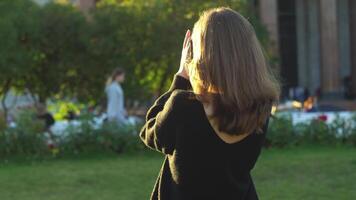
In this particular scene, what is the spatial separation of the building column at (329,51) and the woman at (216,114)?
130 ft

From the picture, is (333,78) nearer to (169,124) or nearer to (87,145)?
(87,145)

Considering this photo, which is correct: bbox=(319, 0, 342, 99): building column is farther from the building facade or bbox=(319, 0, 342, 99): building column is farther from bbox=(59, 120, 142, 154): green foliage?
bbox=(59, 120, 142, 154): green foliage

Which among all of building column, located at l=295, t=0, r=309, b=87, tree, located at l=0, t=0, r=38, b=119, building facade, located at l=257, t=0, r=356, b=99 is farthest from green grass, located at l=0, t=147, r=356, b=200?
building column, located at l=295, t=0, r=309, b=87

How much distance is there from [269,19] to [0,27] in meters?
26.7

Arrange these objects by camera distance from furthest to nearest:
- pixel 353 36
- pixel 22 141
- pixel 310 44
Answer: pixel 310 44 < pixel 353 36 < pixel 22 141

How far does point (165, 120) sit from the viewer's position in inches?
107

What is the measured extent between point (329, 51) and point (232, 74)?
133ft

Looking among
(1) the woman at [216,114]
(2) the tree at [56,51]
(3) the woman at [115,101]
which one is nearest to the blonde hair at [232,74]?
(1) the woman at [216,114]

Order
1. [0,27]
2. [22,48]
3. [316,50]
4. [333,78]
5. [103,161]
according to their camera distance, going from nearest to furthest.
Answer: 1. [103,161]
2. [0,27]
3. [22,48]
4. [333,78]
5. [316,50]

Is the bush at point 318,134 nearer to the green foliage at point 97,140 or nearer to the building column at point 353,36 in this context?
the green foliage at point 97,140

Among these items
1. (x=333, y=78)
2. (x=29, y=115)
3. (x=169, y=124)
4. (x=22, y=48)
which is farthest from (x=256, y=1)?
(x=169, y=124)

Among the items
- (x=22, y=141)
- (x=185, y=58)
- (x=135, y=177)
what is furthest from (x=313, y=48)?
(x=185, y=58)

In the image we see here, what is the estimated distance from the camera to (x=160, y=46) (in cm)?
1942

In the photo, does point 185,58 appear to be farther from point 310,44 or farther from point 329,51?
point 310,44
